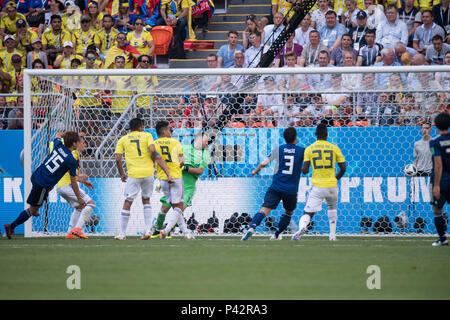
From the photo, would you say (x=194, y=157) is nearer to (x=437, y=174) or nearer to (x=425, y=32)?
(x=437, y=174)

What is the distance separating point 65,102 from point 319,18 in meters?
6.93

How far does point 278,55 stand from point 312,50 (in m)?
0.94

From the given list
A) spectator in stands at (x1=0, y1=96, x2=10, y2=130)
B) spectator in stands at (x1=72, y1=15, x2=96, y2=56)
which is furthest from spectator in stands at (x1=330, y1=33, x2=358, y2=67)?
spectator in stands at (x1=0, y1=96, x2=10, y2=130)

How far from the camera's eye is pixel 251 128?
14.7m

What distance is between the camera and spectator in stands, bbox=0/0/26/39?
20627mm

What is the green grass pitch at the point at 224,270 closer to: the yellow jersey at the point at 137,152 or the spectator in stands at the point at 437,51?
the yellow jersey at the point at 137,152

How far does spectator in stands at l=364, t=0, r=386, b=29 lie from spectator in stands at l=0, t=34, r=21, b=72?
9519 mm

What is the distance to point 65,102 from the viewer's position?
49.3ft

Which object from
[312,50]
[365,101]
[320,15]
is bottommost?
[365,101]

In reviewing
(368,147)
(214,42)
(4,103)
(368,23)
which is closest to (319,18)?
(368,23)

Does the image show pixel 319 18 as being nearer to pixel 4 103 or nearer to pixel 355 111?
pixel 355 111

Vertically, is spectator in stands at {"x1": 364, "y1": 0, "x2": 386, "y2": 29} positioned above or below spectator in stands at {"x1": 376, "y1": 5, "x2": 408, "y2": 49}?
above

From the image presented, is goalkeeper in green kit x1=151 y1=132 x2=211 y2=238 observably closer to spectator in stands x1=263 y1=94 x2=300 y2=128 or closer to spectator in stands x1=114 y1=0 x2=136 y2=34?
spectator in stands x1=263 y1=94 x2=300 y2=128

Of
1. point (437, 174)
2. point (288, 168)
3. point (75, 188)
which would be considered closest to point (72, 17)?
point (75, 188)
